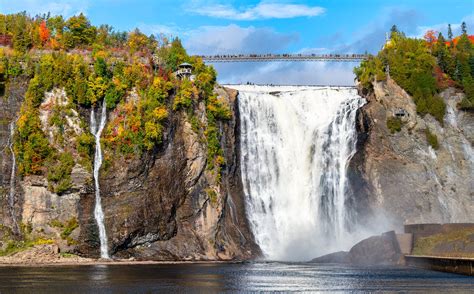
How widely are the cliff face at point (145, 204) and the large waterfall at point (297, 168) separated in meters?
3.13

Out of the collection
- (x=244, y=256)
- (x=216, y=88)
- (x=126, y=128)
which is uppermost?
(x=216, y=88)

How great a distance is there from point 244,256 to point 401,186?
2447 cm

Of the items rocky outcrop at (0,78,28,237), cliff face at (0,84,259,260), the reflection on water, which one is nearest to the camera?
the reflection on water

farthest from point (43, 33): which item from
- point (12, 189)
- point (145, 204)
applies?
point (145, 204)

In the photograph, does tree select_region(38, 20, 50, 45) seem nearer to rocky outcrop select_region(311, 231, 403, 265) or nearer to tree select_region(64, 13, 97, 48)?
tree select_region(64, 13, 97, 48)

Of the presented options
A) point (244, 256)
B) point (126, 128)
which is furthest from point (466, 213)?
point (126, 128)

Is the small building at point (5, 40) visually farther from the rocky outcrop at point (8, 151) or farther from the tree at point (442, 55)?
the tree at point (442, 55)

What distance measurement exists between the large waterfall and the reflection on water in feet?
72.4

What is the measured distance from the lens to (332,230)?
91250mm

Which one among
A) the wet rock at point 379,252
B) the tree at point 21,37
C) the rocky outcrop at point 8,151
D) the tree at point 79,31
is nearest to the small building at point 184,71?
the tree at point 79,31

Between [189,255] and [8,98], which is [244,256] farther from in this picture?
[8,98]

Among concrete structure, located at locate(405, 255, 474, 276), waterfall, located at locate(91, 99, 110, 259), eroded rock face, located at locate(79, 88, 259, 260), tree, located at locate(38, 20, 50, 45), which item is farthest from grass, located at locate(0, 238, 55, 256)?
concrete structure, located at locate(405, 255, 474, 276)

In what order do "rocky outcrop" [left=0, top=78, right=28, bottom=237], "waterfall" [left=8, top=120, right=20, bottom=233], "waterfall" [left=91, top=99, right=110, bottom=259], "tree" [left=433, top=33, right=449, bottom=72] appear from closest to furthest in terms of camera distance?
"waterfall" [left=91, top=99, right=110, bottom=259]
"waterfall" [left=8, top=120, right=20, bottom=233]
"rocky outcrop" [left=0, top=78, right=28, bottom=237]
"tree" [left=433, top=33, right=449, bottom=72]

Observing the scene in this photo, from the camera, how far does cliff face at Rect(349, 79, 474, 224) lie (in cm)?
9438
